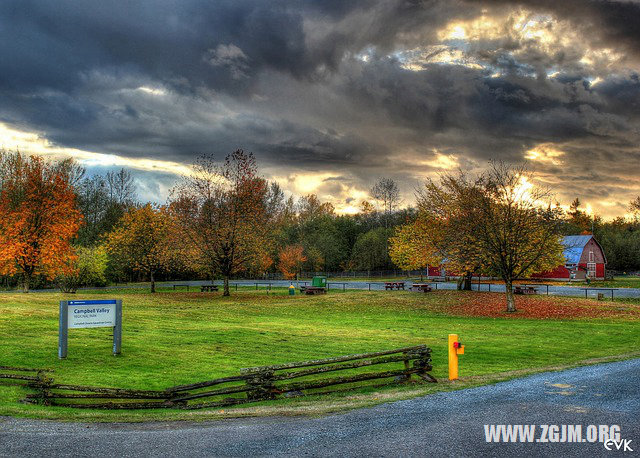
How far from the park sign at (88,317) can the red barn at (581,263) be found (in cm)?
7095

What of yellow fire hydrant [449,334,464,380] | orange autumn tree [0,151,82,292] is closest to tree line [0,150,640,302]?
orange autumn tree [0,151,82,292]

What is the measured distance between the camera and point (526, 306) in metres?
36.3

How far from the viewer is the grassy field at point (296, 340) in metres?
13.0

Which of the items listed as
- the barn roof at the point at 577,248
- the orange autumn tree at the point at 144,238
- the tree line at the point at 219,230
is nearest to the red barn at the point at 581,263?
the barn roof at the point at 577,248

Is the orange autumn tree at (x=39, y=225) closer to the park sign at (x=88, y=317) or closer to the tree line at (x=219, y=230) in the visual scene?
the tree line at (x=219, y=230)

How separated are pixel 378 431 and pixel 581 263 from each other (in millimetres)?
79575

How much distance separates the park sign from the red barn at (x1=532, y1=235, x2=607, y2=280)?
233 feet

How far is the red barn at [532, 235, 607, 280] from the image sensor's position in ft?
250

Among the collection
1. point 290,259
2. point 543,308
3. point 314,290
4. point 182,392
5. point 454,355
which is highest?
point 290,259

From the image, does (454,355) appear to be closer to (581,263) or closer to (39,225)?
(39,225)

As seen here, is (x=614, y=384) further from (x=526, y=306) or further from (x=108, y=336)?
(x=526, y=306)

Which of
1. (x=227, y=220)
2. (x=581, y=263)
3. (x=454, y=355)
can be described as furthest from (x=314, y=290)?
(x=581, y=263)

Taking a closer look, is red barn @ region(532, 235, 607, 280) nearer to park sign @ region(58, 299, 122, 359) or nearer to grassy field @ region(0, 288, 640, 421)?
grassy field @ region(0, 288, 640, 421)

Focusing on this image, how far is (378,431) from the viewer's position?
891 centimetres
